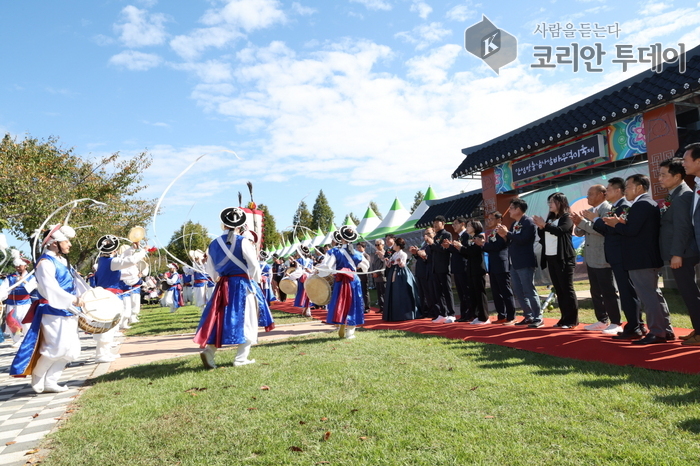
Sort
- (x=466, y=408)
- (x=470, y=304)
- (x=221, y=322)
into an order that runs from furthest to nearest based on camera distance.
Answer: (x=470, y=304) < (x=221, y=322) < (x=466, y=408)

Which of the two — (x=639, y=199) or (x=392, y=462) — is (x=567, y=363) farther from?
(x=392, y=462)

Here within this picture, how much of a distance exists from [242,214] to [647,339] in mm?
5004

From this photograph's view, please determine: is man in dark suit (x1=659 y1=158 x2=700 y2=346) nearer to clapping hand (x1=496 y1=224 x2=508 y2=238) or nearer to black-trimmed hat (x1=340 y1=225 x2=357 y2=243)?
clapping hand (x1=496 y1=224 x2=508 y2=238)

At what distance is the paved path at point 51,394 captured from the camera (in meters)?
3.49

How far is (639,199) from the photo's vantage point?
5.16m

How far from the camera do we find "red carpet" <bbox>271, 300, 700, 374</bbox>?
438cm

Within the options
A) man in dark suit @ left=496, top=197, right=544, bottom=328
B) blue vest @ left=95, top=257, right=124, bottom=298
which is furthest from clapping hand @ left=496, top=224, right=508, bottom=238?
blue vest @ left=95, top=257, right=124, bottom=298

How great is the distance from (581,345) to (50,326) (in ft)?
20.0

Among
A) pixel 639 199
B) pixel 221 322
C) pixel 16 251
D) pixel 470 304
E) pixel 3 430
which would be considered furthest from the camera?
pixel 16 251

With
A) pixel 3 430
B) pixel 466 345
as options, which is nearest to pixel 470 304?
pixel 466 345

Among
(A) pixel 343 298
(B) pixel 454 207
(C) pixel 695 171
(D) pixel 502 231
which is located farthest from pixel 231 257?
(B) pixel 454 207

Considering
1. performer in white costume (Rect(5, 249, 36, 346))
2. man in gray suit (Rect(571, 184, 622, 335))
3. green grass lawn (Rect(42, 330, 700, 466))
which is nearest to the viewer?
green grass lawn (Rect(42, 330, 700, 466))

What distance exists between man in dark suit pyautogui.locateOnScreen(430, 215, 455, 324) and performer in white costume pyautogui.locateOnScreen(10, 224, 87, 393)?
6.33 m

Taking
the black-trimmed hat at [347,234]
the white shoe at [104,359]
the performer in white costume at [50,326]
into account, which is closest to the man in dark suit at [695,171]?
the black-trimmed hat at [347,234]
